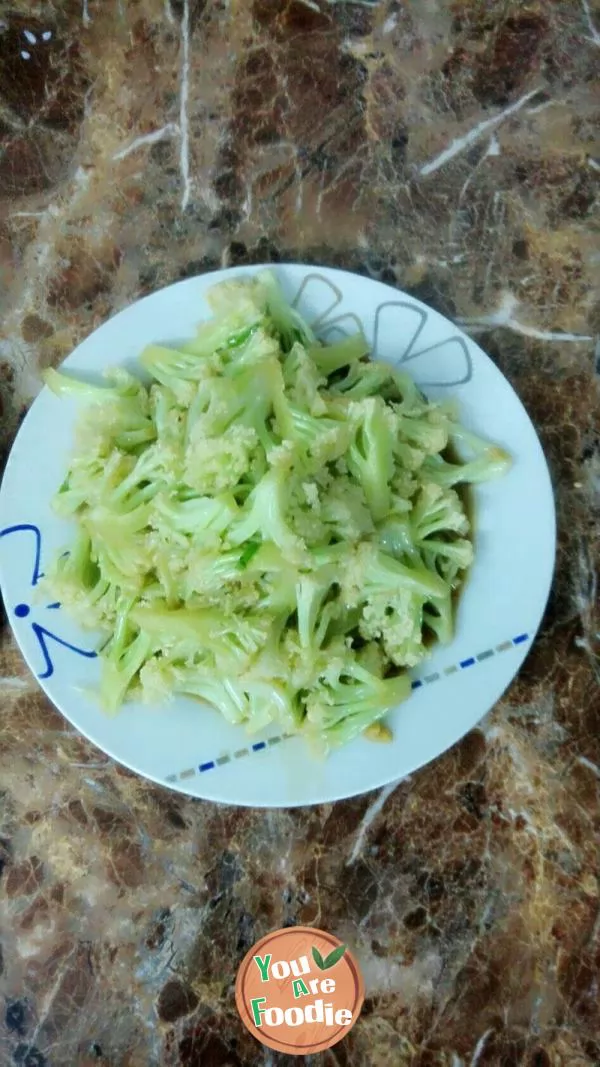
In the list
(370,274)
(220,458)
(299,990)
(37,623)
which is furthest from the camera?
(370,274)

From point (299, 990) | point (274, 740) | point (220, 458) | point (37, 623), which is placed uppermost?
point (220, 458)

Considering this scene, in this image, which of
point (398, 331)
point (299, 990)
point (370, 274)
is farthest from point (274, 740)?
point (370, 274)

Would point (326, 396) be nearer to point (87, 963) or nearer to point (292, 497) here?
point (292, 497)

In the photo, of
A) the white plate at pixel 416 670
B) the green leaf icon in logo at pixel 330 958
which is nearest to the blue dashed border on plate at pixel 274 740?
the white plate at pixel 416 670

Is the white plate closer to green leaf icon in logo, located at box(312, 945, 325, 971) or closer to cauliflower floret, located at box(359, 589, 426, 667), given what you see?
cauliflower floret, located at box(359, 589, 426, 667)

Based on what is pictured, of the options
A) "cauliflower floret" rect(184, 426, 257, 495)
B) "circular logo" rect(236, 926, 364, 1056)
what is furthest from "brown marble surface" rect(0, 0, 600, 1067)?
"cauliflower floret" rect(184, 426, 257, 495)

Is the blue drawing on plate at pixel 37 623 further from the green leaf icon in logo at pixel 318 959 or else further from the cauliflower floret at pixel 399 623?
the green leaf icon in logo at pixel 318 959

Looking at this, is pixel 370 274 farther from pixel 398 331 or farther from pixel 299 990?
pixel 299 990
